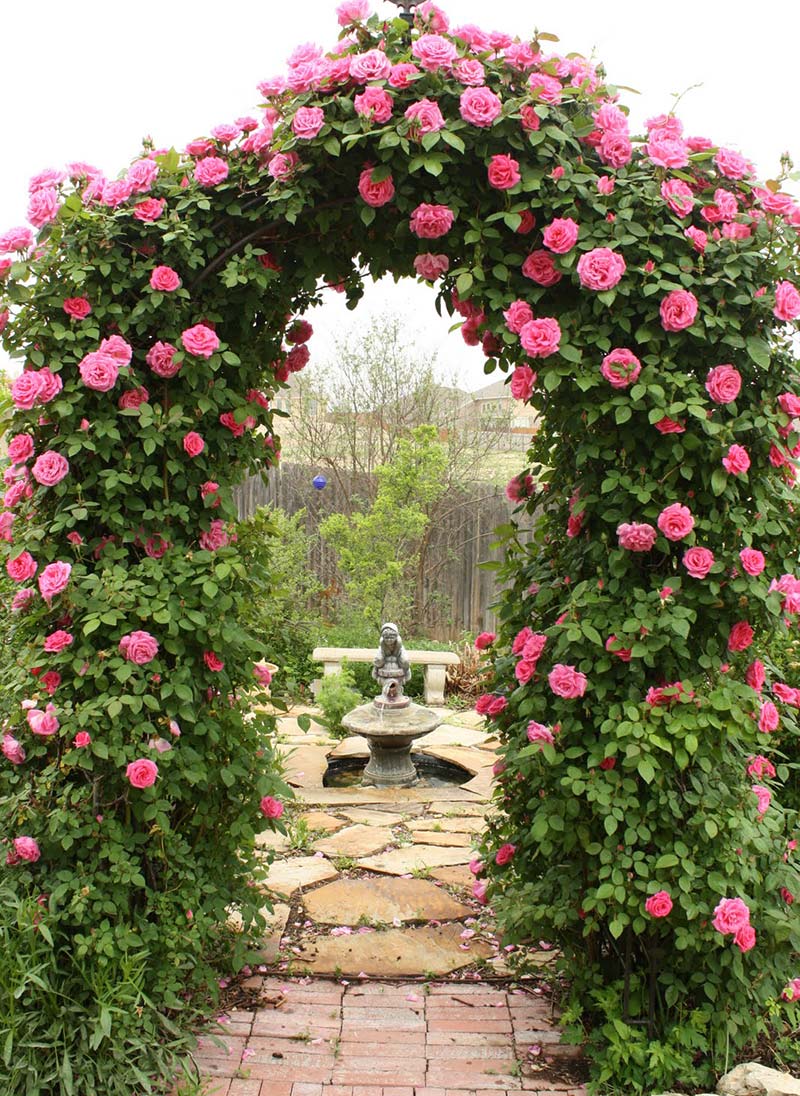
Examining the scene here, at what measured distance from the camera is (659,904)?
245 centimetres

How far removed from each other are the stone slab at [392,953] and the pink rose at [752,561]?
1750 mm

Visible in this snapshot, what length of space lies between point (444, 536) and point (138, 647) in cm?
741

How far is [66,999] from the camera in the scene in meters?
2.51

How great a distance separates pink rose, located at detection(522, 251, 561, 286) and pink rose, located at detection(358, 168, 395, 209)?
421 mm

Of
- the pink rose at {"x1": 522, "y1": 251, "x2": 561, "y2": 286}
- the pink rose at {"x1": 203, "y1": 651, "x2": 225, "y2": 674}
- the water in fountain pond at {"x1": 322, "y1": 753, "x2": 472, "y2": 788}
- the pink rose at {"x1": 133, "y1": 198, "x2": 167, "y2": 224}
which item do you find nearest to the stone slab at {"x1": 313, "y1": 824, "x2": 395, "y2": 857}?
the water in fountain pond at {"x1": 322, "y1": 753, "x2": 472, "y2": 788}

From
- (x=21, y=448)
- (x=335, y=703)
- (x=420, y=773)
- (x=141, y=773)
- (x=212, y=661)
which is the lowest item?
(x=420, y=773)

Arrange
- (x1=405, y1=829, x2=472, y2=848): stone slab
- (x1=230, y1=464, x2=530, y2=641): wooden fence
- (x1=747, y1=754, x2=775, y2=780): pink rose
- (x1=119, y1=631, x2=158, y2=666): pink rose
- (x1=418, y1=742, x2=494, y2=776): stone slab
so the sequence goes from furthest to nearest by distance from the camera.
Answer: (x1=230, y1=464, x2=530, y2=641): wooden fence < (x1=418, y1=742, x2=494, y2=776): stone slab < (x1=405, y1=829, x2=472, y2=848): stone slab < (x1=747, y1=754, x2=775, y2=780): pink rose < (x1=119, y1=631, x2=158, y2=666): pink rose

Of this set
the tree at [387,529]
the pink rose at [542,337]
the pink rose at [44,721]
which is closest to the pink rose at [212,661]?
the pink rose at [44,721]

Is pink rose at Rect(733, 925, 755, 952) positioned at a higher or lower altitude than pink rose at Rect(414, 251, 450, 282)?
lower

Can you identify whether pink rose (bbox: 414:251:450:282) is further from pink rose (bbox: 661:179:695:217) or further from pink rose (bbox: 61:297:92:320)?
pink rose (bbox: 61:297:92:320)

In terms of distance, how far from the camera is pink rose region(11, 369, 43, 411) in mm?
2607

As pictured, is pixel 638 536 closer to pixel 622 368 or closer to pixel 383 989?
pixel 622 368

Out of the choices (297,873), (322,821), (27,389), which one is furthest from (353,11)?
(322,821)

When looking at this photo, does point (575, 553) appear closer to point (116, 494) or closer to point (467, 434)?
point (116, 494)
